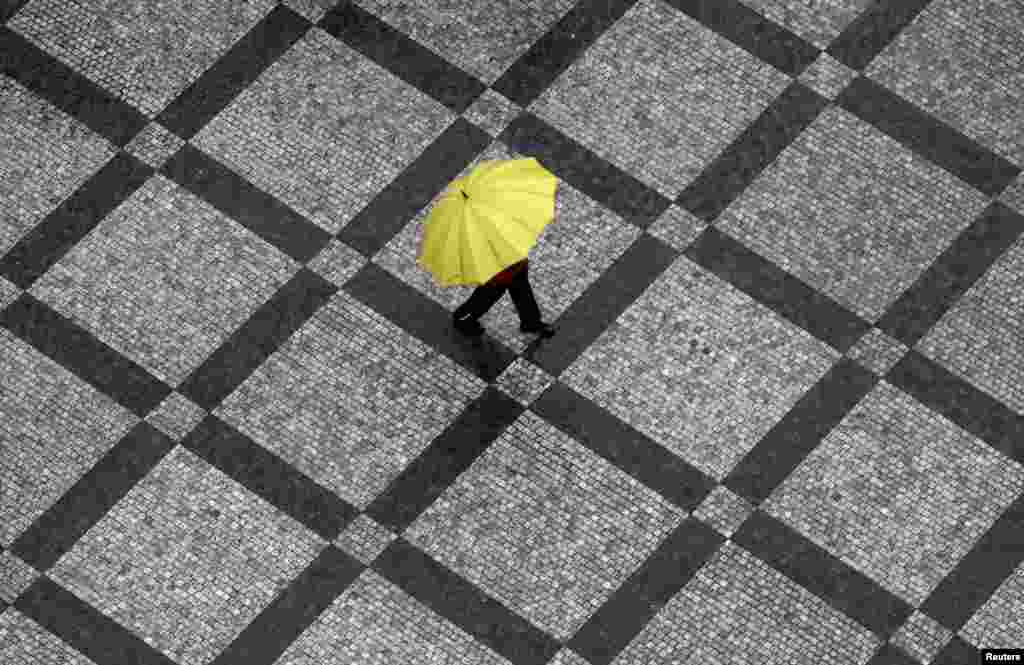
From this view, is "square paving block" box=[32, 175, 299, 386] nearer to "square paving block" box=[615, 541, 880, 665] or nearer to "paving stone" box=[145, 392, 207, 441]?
"paving stone" box=[145, 392, 207, 441]

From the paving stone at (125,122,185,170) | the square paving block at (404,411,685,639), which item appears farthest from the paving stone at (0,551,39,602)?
the paving stone at (125,122,185,170)

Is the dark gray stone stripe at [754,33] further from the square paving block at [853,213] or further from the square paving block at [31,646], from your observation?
the square paving block at [31,646]

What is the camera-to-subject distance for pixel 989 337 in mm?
13359

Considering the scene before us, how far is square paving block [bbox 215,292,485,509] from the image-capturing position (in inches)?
516

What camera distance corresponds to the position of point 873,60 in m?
14.2

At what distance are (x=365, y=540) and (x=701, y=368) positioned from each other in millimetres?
2116

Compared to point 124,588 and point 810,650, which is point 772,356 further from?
point 124,588

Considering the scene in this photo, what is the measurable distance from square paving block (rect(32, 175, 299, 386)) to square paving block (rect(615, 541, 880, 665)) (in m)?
2.97

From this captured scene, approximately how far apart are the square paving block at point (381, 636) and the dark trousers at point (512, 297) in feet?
5.25

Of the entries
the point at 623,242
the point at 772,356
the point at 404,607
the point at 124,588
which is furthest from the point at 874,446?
the point at 124,588

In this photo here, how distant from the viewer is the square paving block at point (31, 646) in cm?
1269


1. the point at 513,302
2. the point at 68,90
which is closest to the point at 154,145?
the point at 68,90

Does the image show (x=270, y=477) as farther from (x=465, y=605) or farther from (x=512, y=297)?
(x=512, y=297)

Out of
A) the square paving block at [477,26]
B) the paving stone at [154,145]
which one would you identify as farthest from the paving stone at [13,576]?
the square paving block at [477,26]
